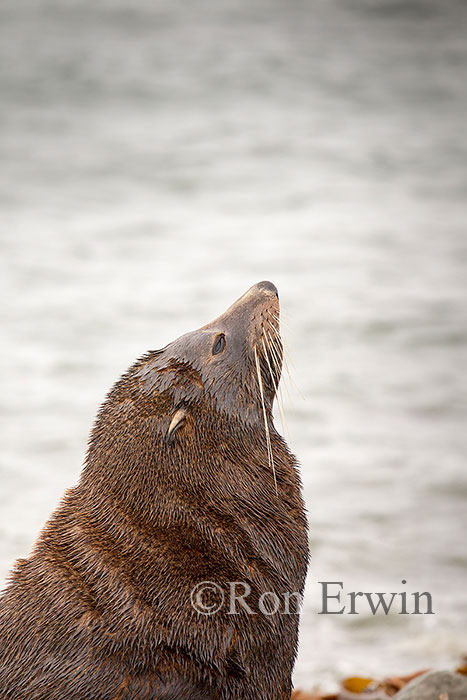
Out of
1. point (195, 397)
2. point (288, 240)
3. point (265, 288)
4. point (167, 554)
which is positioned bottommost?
point (167, 554)

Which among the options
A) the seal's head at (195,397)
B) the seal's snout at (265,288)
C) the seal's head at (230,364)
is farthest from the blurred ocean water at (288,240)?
the seal's head at (195,397)

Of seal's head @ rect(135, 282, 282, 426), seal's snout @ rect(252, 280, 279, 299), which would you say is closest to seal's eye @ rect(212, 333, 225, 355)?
seal's head @ rect(135, 282, 282, 426)

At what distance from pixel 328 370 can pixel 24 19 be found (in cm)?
1001

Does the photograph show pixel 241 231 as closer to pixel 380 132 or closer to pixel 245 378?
pixel 380 132

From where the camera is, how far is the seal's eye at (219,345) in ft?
10.5

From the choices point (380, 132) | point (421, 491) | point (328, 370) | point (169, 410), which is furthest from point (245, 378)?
point (380, 132)

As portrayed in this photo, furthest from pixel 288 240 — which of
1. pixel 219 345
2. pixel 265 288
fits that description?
pixel 219 345

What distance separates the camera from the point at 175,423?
2912mm

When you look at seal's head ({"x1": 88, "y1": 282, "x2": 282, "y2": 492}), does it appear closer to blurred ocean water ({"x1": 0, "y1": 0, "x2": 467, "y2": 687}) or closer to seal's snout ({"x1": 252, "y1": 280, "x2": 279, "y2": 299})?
seal's snout ({"x1": 252, "y1": 280, "x2": 279, "y2": 299})

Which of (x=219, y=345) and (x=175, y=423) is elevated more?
(x=219, y=345)

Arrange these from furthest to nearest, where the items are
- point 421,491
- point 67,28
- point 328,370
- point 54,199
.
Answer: point 67,28 → point 54,199 → point 328,370 → point 421,491

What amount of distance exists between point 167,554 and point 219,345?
27.3 inches

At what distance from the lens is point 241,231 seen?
10.9 m

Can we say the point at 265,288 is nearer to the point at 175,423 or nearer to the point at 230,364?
the point at 230,364
